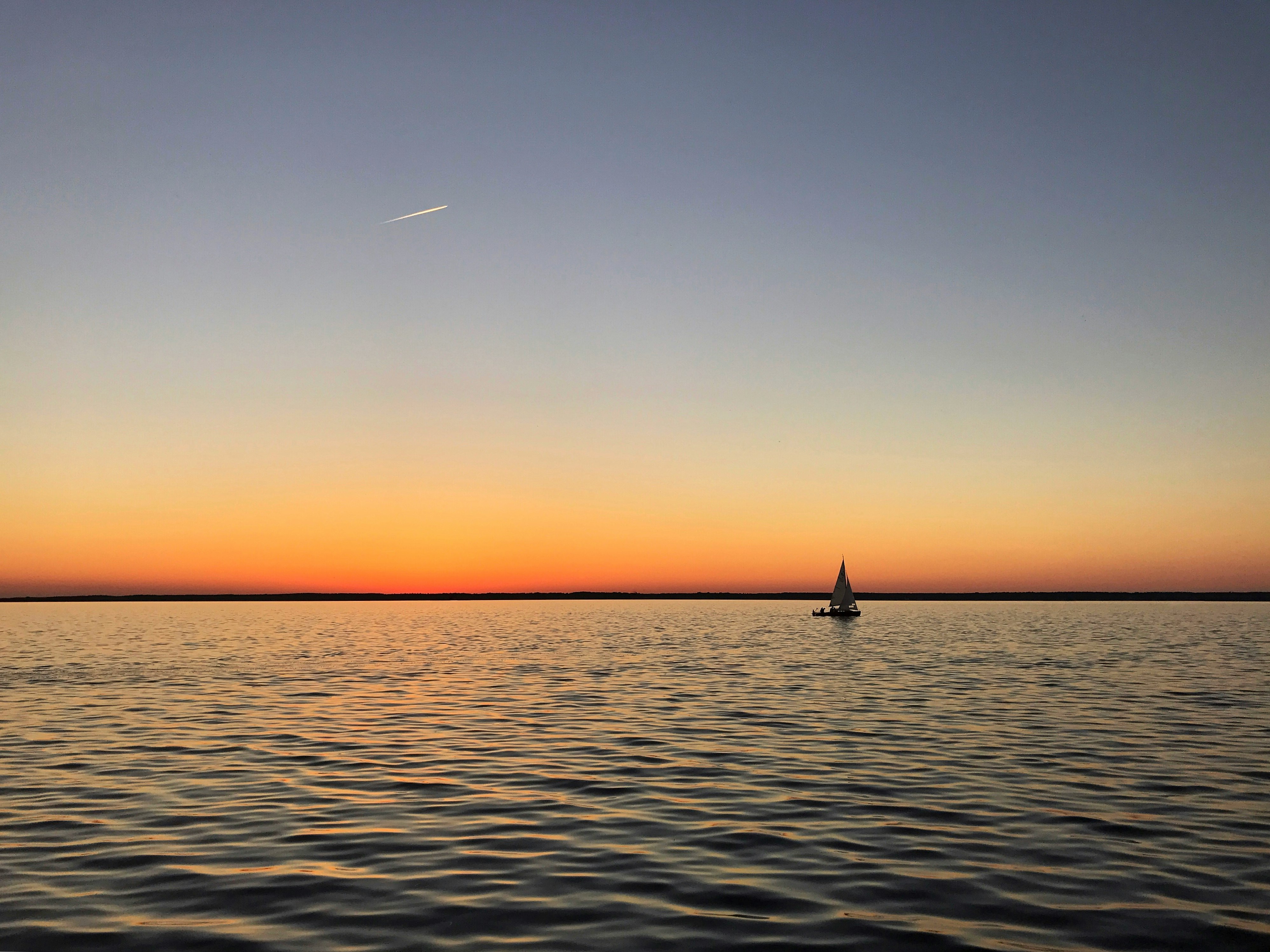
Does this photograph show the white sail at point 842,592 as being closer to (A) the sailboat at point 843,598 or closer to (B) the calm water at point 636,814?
(A) the sailboat at point 843,598

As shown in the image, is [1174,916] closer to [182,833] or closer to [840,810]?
[840,810]

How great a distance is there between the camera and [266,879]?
1281 centimetres

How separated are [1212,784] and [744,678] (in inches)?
996

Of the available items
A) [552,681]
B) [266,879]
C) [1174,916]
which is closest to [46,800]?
[266,879]

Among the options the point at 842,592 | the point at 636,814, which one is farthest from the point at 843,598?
the point at 636,814

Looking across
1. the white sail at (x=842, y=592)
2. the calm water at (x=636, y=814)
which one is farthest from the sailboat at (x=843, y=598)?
the calm water at (x=636, y=814)

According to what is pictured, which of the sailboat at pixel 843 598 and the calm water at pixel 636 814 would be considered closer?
the calm water at pixel 636 814

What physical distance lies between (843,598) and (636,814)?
119m

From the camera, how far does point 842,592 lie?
131125mm

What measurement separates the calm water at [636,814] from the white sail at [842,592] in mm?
85797

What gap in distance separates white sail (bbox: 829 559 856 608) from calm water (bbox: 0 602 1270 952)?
85.8m

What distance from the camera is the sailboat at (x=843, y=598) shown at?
12812cm

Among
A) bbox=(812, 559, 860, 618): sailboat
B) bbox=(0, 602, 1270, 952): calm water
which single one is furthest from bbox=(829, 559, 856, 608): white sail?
bbox=(0, 602, 1270, 952): calm water

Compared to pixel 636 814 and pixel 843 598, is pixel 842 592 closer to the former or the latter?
pixel 843 598
